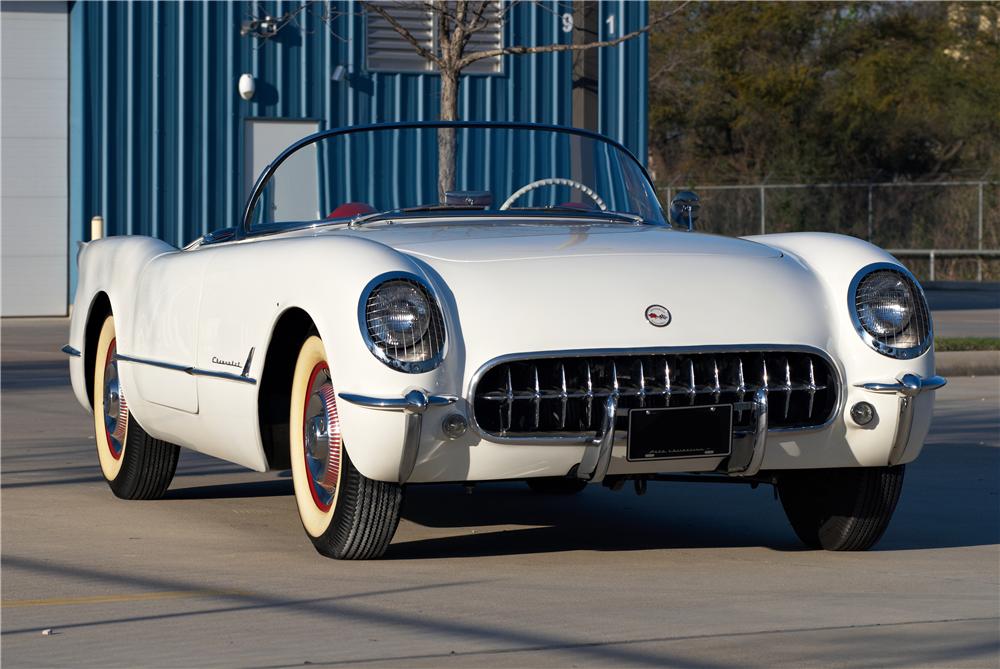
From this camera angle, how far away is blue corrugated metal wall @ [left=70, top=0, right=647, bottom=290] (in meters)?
20.7

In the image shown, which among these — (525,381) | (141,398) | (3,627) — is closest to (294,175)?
(141,398)

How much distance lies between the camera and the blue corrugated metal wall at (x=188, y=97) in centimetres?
2069

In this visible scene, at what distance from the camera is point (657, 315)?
526cm

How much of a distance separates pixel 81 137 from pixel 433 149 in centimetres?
1451

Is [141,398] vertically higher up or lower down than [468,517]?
higher up

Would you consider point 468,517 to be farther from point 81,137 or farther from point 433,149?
point 81,137

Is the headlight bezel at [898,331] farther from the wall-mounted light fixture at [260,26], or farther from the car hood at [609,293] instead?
the wall-mounted light fixture at [260,26]

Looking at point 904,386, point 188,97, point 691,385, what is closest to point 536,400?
point 691,385

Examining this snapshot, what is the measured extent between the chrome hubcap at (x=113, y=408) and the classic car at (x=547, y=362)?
894mm

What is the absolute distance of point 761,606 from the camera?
4758 mm

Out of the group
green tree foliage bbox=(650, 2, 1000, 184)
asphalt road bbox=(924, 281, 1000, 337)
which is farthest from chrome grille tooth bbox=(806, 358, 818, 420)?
green tree foliage bbox=(650, 2, 1000, 184)

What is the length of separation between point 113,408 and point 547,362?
2.95m

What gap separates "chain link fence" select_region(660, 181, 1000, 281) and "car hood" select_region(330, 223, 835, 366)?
2799cm

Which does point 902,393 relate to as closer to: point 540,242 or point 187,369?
point 540,242
